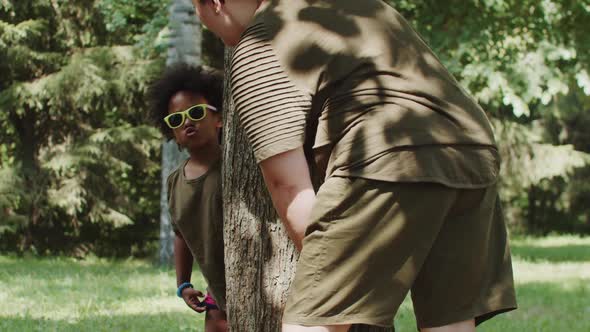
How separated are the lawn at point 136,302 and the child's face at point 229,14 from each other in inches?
168

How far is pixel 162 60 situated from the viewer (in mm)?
16234

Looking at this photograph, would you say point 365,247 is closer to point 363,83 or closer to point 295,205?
point 295,205

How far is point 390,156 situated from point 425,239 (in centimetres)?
26

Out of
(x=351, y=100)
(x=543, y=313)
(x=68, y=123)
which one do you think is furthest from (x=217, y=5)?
(x=68, y=123)

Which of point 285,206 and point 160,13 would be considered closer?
point 285,206

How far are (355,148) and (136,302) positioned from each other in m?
6.34

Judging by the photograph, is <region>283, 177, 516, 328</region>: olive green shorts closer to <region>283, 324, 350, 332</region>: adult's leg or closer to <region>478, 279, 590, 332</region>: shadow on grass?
<region>283, 324, 350, 332</region>: adult's leg

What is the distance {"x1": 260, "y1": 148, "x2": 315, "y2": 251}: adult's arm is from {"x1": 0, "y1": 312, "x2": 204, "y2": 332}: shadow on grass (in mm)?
4245

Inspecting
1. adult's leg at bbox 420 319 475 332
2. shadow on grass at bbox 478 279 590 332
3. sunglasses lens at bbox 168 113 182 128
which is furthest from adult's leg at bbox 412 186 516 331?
shadow on grass at bbox 478 279 590 332

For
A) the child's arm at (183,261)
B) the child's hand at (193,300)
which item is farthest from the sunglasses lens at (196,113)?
the child's hand at (193,300)

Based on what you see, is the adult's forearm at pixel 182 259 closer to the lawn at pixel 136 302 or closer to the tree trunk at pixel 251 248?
the tree trunk at pixel 251 248

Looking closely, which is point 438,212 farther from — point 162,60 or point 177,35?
point 162,60

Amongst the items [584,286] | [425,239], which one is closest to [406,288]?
[425,239]

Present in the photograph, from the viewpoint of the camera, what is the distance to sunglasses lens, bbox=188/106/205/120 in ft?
14.2
